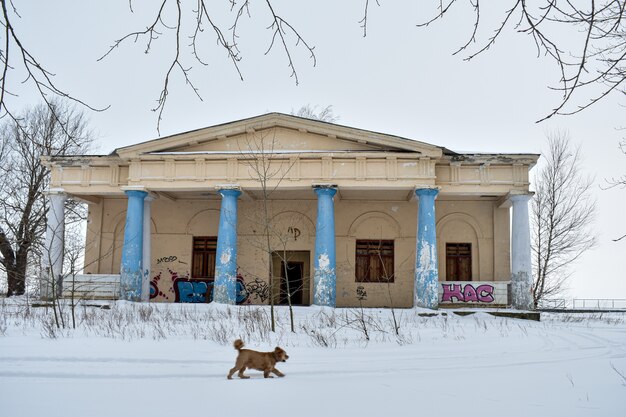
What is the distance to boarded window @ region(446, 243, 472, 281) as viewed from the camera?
22.6 metres

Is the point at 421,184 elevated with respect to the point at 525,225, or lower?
elevated

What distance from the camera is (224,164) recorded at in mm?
20016

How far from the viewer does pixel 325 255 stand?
62.1 feet

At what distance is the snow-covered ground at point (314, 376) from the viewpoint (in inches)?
167

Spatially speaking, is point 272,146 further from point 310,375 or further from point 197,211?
point 310,375

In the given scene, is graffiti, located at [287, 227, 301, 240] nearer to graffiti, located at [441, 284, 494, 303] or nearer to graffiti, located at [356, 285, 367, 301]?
graffiti, located at [356, 285, 367, 301]

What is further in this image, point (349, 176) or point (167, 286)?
point (167, 286)

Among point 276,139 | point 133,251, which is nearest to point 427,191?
point 276,139

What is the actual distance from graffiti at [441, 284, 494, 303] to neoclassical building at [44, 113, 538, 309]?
0.04 metres

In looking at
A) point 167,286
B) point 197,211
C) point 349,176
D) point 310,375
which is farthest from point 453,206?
point 310,375

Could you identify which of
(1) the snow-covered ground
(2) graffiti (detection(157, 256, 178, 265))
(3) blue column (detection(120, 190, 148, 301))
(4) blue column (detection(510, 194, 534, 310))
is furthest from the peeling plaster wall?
(1) the snow-covered ground

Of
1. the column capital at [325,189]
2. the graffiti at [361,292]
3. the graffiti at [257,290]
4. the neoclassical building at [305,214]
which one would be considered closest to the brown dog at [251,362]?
the neoclassical building at [305,214]

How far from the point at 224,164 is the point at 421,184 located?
673 centimetres

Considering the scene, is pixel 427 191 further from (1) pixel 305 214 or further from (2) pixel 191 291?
(2) pixel 191 291
